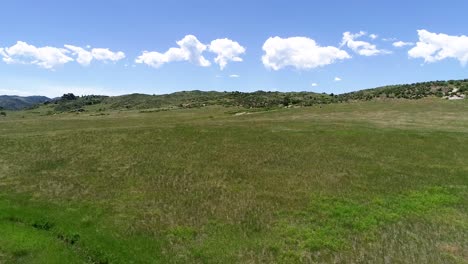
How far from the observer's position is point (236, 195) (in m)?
33.4

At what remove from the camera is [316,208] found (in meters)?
30.2

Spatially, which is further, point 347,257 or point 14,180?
point 14,180

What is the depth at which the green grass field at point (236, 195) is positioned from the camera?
23938 millimetres

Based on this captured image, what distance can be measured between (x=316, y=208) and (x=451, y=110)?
57199 millimetres

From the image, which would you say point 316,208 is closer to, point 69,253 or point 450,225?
point 450,225

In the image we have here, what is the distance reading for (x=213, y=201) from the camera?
105ft

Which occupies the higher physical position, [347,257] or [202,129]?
[202,129]

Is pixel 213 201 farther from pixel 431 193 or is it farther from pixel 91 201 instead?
pixel 431 193

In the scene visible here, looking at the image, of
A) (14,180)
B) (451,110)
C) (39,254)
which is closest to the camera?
(39,254)

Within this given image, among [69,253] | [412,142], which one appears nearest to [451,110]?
[412,142]

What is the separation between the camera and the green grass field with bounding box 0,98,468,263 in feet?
78.5

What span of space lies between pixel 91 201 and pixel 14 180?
35.4 feet

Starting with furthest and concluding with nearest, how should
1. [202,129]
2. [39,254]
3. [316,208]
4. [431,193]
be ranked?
[202,129]
[431,193]
[316,208]
[39,254]

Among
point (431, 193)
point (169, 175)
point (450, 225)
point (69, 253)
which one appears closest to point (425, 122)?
point (431, 193)
